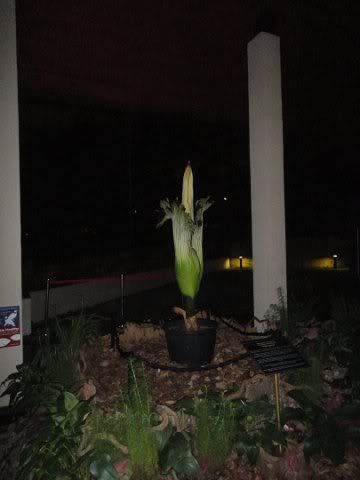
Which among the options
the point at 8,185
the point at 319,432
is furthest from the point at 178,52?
the point at 319,432

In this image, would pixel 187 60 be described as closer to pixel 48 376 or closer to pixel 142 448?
pixel 48 376

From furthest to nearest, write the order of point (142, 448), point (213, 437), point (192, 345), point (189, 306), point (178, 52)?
1. point (178, 52)
2. point (189, 306)
3. point (192, 345)
4. point (213, 437)
5. point (142, 448)

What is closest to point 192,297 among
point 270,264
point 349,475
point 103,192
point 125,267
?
point 270,264

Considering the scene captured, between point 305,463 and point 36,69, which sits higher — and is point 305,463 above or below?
below

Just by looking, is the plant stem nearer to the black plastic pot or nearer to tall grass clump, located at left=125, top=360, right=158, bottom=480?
the black plastic pot

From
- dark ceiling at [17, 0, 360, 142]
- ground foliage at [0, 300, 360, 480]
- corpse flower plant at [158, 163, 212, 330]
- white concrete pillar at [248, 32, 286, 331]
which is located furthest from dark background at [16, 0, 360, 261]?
ground foliage at [0, 300, 360, 480]

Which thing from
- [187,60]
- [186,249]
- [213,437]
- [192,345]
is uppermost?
[187,60]

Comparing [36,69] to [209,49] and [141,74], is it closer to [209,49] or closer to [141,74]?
[141,74]

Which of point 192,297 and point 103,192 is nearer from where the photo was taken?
point 192,297

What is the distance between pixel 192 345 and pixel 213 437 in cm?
103

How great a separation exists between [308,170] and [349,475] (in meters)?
24.0

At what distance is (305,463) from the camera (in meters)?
2.25

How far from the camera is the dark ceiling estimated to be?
3721 mm

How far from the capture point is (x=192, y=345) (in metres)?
3.17
